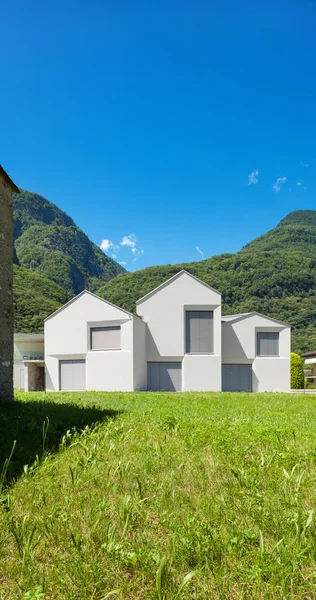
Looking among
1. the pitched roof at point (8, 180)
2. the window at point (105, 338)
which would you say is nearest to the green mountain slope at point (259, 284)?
the window at point (105, 338)

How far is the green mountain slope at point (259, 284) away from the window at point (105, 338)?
2488 cm

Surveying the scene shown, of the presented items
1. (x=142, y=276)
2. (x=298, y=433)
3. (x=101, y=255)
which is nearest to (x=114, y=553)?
(x=298, y=433)

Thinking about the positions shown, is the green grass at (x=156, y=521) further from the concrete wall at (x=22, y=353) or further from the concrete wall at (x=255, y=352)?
the concrete wall at (x=22, y=353)

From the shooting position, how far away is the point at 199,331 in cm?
2433

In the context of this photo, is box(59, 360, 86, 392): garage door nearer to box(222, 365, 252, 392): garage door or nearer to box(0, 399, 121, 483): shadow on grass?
box(222, 365, 252, 392): garage door

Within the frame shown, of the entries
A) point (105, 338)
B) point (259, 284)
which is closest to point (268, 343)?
point (105, 338)

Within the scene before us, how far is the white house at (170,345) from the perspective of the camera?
76.2 feet

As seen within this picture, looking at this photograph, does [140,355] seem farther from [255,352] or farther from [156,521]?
[156,521]

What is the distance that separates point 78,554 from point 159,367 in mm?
22342

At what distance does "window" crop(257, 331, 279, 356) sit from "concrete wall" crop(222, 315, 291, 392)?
278mm

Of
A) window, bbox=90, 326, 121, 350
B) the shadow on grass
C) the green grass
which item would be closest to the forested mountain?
window, bbox=90, 326, 121, 350

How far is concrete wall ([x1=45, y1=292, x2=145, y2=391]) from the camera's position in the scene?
22375mm

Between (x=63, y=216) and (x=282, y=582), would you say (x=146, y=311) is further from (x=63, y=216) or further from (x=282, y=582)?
(x=63, y=216)

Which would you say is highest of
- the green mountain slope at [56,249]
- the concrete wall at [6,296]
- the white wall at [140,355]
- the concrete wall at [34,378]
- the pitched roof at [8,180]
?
the green mountain slope at [56,249]
